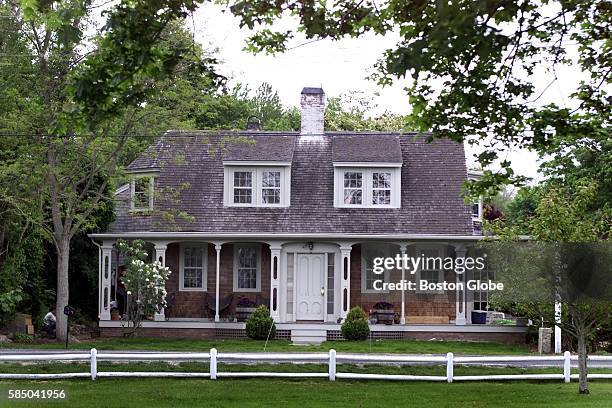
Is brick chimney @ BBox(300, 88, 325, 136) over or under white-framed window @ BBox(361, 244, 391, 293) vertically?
over

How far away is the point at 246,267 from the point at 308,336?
12.5 feet

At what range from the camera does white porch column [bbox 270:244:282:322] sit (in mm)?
30938

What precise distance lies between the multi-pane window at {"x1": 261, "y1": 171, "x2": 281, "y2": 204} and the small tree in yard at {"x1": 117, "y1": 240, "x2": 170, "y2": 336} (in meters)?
4.43

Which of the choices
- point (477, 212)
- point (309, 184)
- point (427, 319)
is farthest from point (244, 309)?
point (477, 212)

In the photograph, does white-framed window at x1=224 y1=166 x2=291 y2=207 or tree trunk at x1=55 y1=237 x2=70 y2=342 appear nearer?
tree trunk at x1=55 y1=237 x2=70 y2=342

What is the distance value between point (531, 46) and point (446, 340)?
61.1 feet

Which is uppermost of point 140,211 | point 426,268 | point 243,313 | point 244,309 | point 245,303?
point 140,211

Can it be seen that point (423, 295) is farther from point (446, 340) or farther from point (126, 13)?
point (126, 13)

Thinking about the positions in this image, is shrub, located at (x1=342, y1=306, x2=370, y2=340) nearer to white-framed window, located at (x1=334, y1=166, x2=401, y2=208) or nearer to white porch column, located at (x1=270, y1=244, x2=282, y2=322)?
white porch column, located at (x1=270, y1=244, x2=282, y2=322)

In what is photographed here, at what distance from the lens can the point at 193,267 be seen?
32.6m

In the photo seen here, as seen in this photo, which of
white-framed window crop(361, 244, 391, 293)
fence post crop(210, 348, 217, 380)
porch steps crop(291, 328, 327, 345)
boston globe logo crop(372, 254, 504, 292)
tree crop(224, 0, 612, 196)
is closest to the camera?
tree crop(224, 0, 612, 196)

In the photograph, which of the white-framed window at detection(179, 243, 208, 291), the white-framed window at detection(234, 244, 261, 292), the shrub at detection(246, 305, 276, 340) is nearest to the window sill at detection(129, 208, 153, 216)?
the white-framed window at detection(179, 243, 208, 291)

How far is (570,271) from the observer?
18.5 m

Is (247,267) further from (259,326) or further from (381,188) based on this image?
(381,188)
